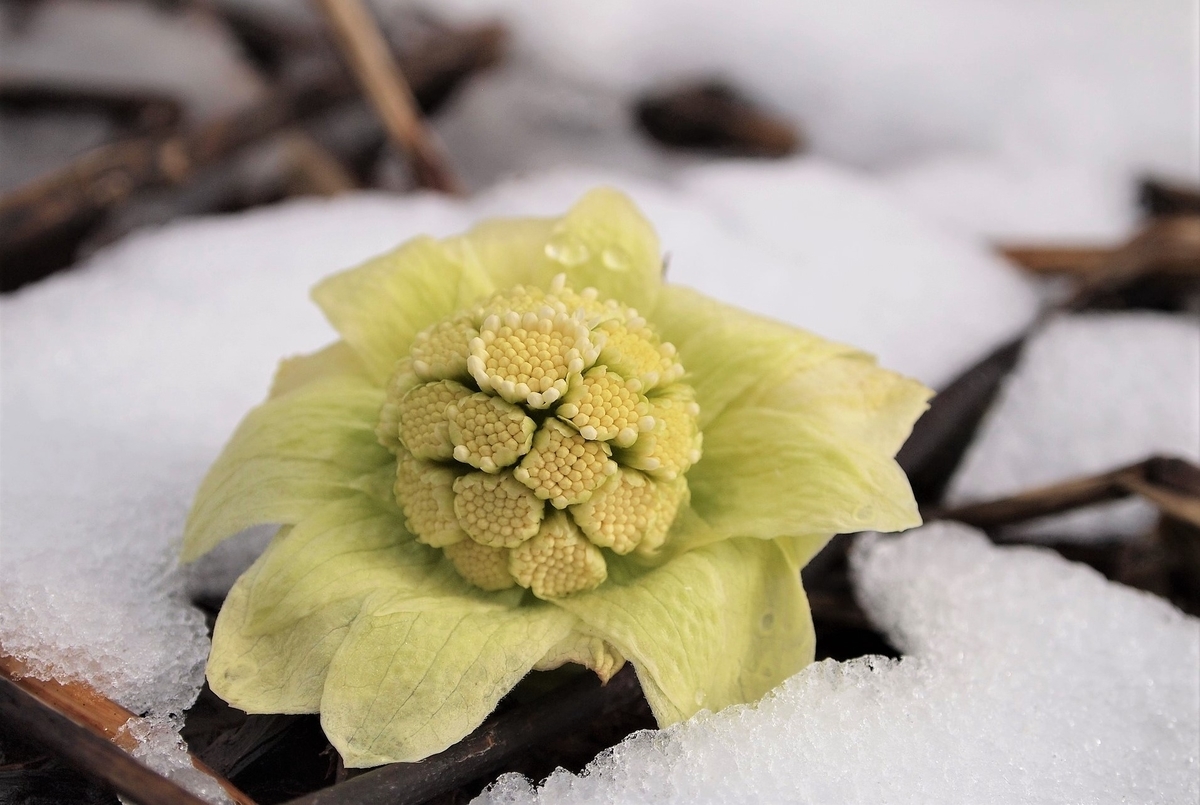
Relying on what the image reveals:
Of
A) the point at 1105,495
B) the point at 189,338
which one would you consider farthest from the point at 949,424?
the point at 189,338

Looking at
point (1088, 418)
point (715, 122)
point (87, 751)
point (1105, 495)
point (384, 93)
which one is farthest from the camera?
point (715, 122)

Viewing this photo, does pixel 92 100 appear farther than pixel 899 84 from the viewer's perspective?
No

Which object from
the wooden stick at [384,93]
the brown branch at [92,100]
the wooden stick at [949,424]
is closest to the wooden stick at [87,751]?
the wooden stick at [949,424]

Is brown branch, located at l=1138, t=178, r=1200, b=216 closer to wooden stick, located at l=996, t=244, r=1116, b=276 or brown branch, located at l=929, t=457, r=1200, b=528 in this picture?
wooden stick, located at l=996, t=244, r=1116, b=276

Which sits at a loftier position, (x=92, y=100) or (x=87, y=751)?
(x=92, y=100)

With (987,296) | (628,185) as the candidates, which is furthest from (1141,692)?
(628,185)

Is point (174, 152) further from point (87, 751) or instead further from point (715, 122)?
point (87, 751)
